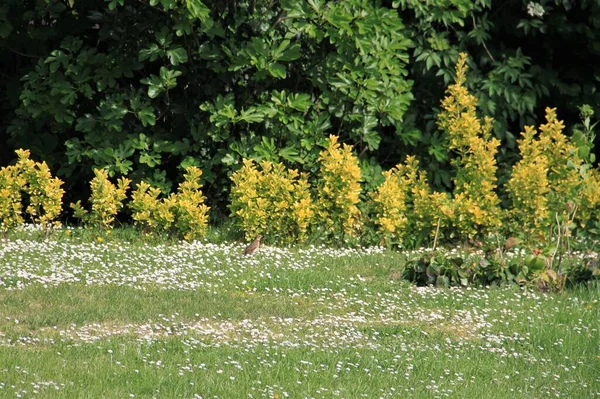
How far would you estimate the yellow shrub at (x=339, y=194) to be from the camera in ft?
25.8

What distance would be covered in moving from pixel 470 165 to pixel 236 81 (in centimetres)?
216

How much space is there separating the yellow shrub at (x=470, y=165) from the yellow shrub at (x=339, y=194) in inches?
32.8

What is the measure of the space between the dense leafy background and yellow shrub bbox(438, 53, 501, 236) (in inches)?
17.7

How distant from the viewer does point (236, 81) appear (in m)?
8.47

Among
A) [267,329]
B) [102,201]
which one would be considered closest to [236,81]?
[102,201]

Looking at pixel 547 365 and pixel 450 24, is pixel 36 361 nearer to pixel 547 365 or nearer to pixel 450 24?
pixel 547 365

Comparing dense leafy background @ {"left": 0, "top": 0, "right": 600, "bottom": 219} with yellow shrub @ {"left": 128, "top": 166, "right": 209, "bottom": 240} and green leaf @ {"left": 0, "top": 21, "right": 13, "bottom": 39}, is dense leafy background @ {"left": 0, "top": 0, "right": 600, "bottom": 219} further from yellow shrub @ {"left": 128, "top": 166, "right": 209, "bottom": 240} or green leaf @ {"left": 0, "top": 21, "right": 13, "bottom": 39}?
yellow shrub @ {"left": 128, "top": 166, "right": 209, "bottom": 240}

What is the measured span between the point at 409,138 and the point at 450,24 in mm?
1326

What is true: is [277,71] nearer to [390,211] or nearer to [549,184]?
[390,211]

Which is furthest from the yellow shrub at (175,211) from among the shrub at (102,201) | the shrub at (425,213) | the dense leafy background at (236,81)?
the shrub at (425,213)

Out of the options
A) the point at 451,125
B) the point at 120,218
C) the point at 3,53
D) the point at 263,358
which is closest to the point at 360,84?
the point at 451,125

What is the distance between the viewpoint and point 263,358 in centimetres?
477

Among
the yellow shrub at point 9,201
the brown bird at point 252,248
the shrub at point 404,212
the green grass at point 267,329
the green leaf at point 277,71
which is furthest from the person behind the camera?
the green leaf at point 277,71

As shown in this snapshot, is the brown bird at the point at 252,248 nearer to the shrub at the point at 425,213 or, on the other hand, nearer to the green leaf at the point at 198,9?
the shrub at the point at 425,213
